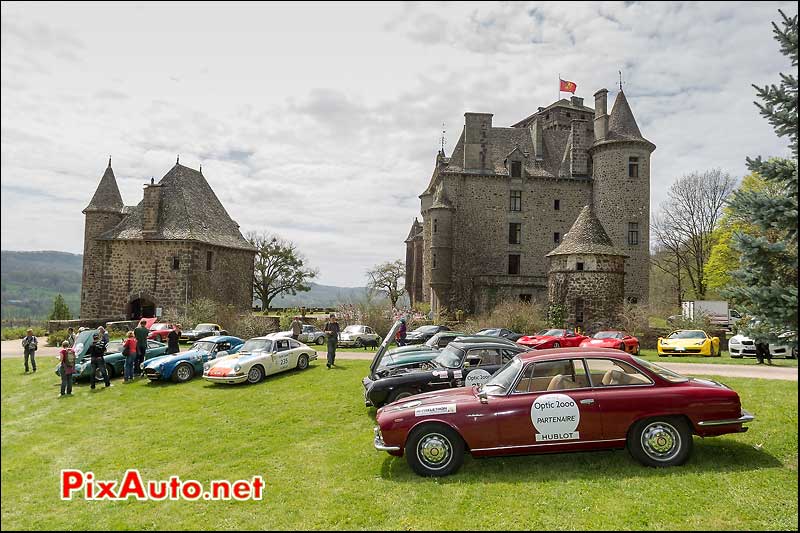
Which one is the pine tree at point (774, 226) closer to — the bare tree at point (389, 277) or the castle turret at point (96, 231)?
the castle turret at point (96, 231)

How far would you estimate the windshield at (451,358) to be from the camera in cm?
1105

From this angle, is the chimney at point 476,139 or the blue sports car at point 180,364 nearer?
the blue sports car at point 180,364

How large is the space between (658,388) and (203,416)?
356 inches

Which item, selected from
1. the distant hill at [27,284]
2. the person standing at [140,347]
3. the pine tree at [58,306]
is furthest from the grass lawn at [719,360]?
the distant hill at [27,284]

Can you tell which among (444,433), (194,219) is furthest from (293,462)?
(194,219)

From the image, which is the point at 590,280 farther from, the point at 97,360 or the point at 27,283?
the point at 27,283

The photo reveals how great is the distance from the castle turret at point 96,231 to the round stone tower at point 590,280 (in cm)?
2891

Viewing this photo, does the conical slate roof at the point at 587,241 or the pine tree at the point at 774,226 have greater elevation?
the conical slate roof at the point at 587,241

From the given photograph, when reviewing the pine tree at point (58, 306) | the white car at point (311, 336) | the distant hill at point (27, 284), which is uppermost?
the distant hill at point (27, 284)

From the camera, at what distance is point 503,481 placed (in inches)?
256

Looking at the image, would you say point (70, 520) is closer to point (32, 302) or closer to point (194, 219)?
point (32, 302)

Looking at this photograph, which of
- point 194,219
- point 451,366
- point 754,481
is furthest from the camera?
point 194,219

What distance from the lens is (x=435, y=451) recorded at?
22.3ft

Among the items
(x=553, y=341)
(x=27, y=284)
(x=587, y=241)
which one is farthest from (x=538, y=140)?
(x=27, y=284)
